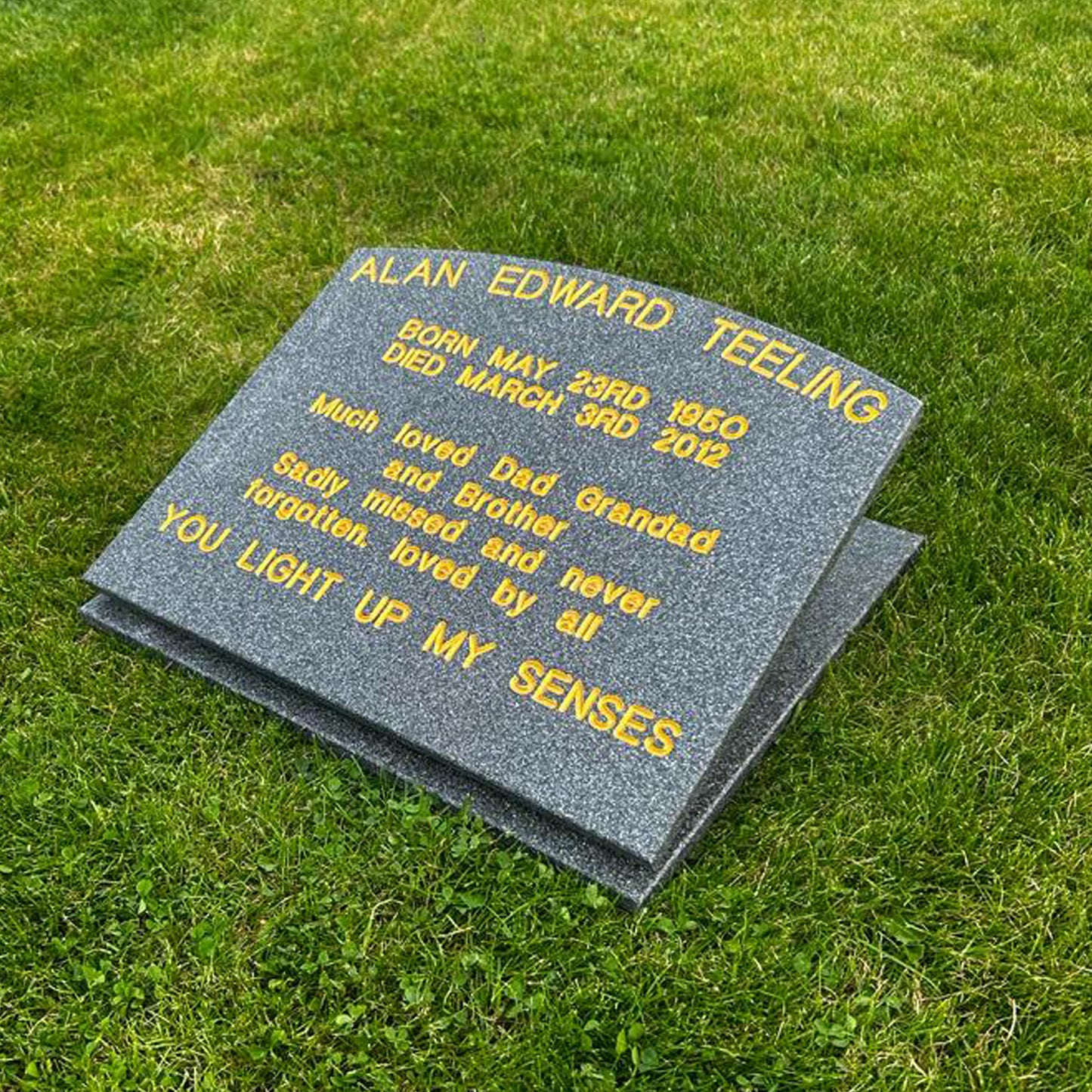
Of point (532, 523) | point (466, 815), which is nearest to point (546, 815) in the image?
point (466, 815)

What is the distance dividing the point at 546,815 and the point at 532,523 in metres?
0.66

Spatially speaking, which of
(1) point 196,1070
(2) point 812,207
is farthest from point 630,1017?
(2) point 812,207

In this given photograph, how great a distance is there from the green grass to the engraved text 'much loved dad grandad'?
0.71 feet

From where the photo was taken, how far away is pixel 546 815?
93.5 inches

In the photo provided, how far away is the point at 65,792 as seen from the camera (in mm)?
2619

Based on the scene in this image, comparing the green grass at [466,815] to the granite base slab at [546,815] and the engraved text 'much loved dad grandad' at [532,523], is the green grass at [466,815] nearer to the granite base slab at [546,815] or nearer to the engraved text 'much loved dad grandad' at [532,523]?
the granite base slab at [546,815]

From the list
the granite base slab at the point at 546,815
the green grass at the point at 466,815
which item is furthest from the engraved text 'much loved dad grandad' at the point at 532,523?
the green grass at the point at 466,815

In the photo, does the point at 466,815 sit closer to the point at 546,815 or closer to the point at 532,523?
the point at 546,815

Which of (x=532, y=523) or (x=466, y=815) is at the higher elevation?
(x=532, y=523)

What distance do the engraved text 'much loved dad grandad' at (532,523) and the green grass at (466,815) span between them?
0.22m

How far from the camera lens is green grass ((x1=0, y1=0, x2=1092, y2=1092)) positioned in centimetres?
222

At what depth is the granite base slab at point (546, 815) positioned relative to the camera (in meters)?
2.40

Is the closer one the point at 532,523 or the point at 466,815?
the point at 466,815

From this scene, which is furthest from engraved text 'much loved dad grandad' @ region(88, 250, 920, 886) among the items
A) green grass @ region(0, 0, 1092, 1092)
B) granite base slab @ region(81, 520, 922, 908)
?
green grass @ region(0, 0, 1092, 1092)
